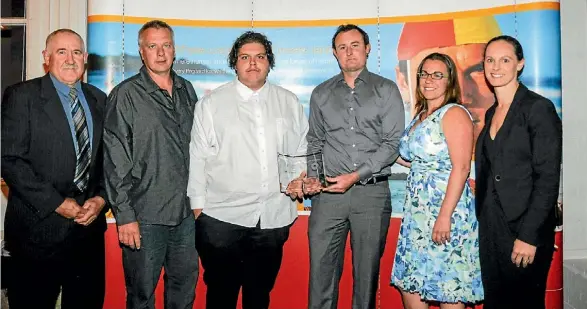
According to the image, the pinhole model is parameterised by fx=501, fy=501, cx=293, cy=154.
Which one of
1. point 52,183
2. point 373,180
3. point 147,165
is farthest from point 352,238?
point 52,183

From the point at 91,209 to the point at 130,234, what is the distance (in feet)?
0.87

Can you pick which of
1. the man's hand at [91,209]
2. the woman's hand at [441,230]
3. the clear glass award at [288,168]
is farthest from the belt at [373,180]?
the man's hand at [91,209]

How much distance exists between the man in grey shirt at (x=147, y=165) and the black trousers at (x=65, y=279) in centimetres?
17

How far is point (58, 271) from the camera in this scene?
281 cm

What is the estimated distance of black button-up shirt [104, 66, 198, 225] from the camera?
2.84 m

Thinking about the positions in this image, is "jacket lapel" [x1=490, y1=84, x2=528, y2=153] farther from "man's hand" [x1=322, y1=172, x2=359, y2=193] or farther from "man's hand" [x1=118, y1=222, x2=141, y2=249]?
"man's hand" [x1=118, y1=222, x2=141, y2=249]

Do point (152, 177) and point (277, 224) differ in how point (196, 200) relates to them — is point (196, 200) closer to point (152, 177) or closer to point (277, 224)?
point (152, 177)

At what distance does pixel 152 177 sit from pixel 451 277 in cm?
177

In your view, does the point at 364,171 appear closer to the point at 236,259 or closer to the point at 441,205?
the point at 441,205

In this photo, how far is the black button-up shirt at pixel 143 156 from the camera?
284 centimetres

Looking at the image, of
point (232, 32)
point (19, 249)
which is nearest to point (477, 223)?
point (232, 32)

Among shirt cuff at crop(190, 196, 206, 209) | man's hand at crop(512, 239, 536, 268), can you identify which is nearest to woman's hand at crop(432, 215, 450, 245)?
man's hand at crop(512, 239, 536, 268)

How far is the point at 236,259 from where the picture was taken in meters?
2.99

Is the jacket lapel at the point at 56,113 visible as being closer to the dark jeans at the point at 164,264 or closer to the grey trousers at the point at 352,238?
the dark jeans at the point at 164,264
